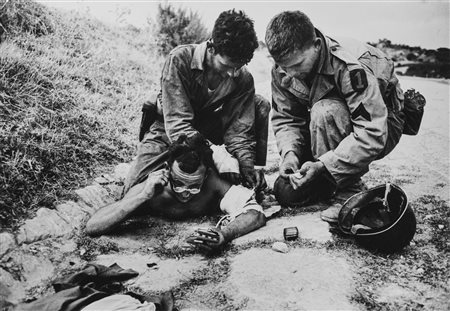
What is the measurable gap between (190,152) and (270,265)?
122 centimetres

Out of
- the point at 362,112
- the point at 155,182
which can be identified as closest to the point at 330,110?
the point at 362,112

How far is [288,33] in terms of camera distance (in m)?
3.38

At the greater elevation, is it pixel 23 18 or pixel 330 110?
pixel 23 18

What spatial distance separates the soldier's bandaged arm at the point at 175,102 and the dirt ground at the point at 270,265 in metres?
0.84

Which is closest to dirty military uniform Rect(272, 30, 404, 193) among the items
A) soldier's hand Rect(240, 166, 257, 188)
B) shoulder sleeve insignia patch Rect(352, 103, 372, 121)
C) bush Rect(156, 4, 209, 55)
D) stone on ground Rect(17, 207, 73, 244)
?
shoulder sleeve insignia patch Rect(352, 103, 372, 121)

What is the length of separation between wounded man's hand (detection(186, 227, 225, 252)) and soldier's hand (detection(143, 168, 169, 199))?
66cm

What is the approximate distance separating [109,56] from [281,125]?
14.3 ft

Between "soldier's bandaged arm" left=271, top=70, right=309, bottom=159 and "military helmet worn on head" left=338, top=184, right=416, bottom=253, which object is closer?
"military helmet worn on head" left=338, top=184, right=416, bottom=253

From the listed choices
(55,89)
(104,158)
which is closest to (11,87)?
(55,89)

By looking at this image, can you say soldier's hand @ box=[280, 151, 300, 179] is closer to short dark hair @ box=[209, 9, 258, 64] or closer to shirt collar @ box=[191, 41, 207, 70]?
short dark hair @ box=[209, 9, 258, 64]

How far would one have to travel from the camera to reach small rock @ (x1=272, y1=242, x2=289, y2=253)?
3.06 meters

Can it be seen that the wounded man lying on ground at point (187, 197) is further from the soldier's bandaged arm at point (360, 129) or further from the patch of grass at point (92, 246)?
the soldier's bandaged arm at point (360, 129)

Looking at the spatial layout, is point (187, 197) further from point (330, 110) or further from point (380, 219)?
point (380, 219)

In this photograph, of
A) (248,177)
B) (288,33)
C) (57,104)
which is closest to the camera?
(288,33)
